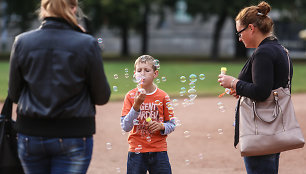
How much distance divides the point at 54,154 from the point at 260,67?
149 centimetres

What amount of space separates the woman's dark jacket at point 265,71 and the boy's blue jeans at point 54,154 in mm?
1200

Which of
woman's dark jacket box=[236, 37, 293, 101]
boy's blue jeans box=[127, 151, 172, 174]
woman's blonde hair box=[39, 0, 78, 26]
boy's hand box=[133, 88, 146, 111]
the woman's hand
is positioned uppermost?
woman's blonde hair box=[39, 0, 78, 26]

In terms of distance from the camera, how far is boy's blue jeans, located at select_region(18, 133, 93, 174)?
2.89 meters

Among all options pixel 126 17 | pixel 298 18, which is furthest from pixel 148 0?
pixel 298 18

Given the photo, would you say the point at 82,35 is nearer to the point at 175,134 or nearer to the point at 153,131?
the point at 153,131

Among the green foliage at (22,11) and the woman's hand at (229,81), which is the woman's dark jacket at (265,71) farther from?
the green foliage at (22,11)

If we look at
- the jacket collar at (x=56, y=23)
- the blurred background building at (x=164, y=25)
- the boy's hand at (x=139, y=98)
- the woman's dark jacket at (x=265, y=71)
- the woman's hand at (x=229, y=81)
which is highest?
the jacket collar at (x=56, y=23)

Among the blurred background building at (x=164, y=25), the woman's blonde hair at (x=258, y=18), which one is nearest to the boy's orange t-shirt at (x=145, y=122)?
the woman's blonde hair at (x=258, y=18)

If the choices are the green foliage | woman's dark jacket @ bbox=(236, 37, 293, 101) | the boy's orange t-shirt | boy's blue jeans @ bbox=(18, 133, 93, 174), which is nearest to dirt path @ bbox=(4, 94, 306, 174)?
the boy's orange t-shirt

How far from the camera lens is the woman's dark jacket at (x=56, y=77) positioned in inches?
113

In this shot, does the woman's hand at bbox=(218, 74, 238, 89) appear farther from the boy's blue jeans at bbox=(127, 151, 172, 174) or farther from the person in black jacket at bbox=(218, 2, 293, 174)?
the boy's blue jeans at bbox=(127, 151, 172, 174)

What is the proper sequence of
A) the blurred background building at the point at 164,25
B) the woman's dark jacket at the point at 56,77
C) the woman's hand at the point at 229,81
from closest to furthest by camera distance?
the woman's dark jacket at the point at 56,77, the woman's hand at the point at 229,81, the blurred background building at the point at 164,25

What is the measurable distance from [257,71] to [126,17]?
31.5m

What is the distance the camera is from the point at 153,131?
4.10 metres
